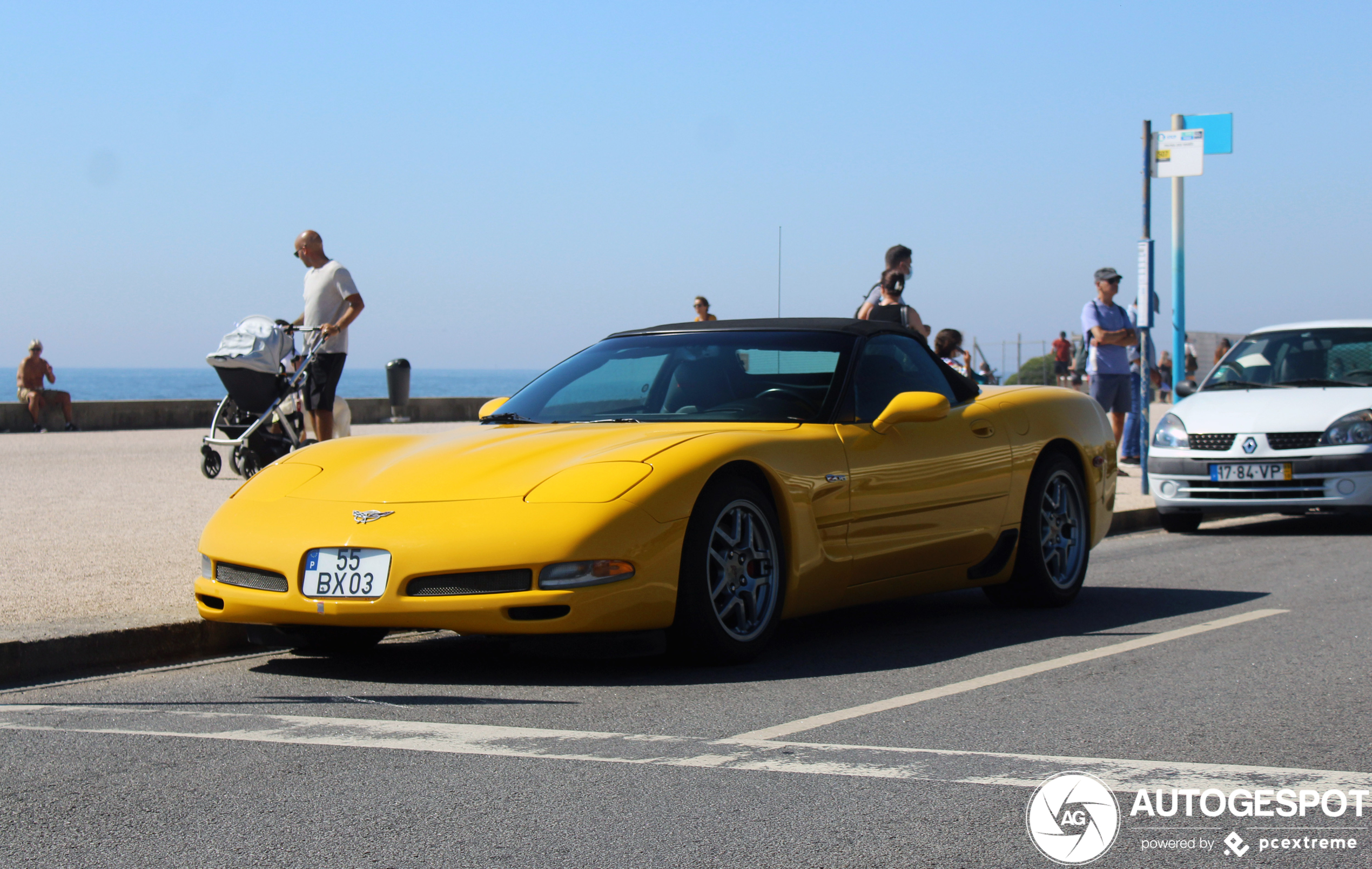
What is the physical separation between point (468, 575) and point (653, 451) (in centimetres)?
81

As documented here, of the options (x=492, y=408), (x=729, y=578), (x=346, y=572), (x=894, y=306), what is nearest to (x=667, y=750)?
(x=729, y=578)

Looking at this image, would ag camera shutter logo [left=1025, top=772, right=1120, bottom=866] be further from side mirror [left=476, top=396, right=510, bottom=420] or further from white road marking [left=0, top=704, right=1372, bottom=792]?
side mirror [left=476, top=396, right=510, bottom=420]

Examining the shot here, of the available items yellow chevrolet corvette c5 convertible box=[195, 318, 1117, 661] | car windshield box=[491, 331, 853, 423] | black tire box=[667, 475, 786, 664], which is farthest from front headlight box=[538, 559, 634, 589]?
car windshield box=[491, 331, 853, 423]

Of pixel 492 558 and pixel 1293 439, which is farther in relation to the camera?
pixel 1293 439

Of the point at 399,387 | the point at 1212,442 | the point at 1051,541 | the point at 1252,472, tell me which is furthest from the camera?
the point at 399,387

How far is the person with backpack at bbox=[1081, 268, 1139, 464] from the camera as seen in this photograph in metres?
14.7

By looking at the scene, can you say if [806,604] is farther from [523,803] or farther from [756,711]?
[523,803]

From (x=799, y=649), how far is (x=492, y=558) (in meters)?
1.52

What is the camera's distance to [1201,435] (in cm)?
1125

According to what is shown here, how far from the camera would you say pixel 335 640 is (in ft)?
19.8

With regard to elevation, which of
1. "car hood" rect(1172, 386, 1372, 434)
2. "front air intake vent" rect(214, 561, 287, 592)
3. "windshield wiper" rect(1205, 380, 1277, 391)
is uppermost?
"windshield wiper" rect(1205, 380, 1277, 391)

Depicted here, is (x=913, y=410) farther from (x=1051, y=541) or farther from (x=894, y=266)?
(x=894, y=266)

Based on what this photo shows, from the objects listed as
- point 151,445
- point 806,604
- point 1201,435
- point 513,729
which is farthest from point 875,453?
point 151,445

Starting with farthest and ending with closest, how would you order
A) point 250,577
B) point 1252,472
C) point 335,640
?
point 1252,472 < point 335,640 < point 250,577
